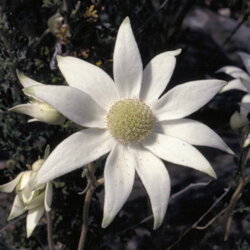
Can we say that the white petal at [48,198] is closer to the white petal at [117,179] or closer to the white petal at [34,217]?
the white petal at [34,217]

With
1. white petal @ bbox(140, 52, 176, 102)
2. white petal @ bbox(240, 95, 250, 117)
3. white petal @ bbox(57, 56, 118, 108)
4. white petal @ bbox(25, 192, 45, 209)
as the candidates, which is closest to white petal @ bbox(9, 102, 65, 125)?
white petal @ bbox(57, 56, 118, 108)

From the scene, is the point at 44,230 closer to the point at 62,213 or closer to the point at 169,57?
the point at 62,213

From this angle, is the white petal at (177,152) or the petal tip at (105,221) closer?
the petal tip at (105,221)

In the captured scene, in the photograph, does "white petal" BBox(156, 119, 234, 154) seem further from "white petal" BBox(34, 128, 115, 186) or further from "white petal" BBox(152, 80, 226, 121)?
"white petal" BBox(34, 128, 115, 186)

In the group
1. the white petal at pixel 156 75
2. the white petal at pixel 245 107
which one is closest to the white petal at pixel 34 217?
the white petal at pixel 156 75

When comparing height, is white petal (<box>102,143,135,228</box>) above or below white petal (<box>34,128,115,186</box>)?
below
